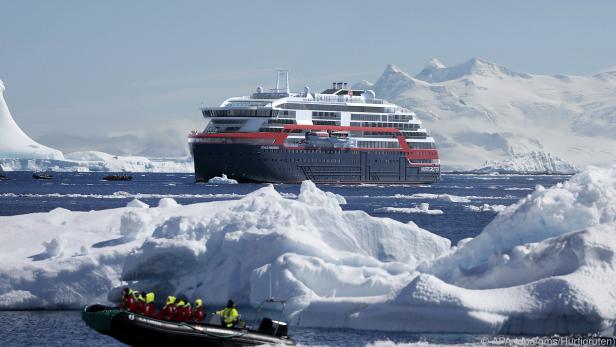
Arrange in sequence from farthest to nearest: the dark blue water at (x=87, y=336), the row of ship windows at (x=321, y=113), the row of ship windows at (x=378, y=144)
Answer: the row of ship windows at (x=378, y=144), the row of ship windows at (x=321, y=113), the dark blue water at (x=87, y=336)

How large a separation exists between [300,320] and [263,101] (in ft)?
313

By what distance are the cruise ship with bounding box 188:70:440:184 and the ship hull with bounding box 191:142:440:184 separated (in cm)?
11

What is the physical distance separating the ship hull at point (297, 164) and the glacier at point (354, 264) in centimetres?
8057

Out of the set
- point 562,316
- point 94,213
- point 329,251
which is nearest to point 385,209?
point 94,213

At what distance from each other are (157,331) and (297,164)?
96.1 metres

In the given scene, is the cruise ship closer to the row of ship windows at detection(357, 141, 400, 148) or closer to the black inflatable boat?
the row of ship windows at detection(357, 141, 400, 148)

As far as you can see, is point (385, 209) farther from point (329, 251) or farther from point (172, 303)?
point (172, 303)

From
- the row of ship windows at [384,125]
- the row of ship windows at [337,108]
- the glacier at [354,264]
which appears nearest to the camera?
the glacier at [354,264]

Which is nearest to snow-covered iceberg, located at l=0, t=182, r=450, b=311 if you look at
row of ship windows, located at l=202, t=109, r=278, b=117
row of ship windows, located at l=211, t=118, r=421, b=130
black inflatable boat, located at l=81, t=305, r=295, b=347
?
black inflatable boat, located at l=81, t=305, r=295, b=347

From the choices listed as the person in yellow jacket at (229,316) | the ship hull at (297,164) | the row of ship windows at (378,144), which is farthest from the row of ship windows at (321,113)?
the person in yellow jacket at (229,316)

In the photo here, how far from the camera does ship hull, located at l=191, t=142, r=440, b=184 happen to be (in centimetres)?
11944

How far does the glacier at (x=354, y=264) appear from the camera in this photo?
27.8 m

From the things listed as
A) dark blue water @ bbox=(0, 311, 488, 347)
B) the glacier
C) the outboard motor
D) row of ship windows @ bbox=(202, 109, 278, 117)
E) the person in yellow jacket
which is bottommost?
dark blue water @ bbox=(0, 311, 488, 347)

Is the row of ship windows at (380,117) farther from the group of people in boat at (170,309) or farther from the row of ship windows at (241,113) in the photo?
the group of people in boat at (170,309)
